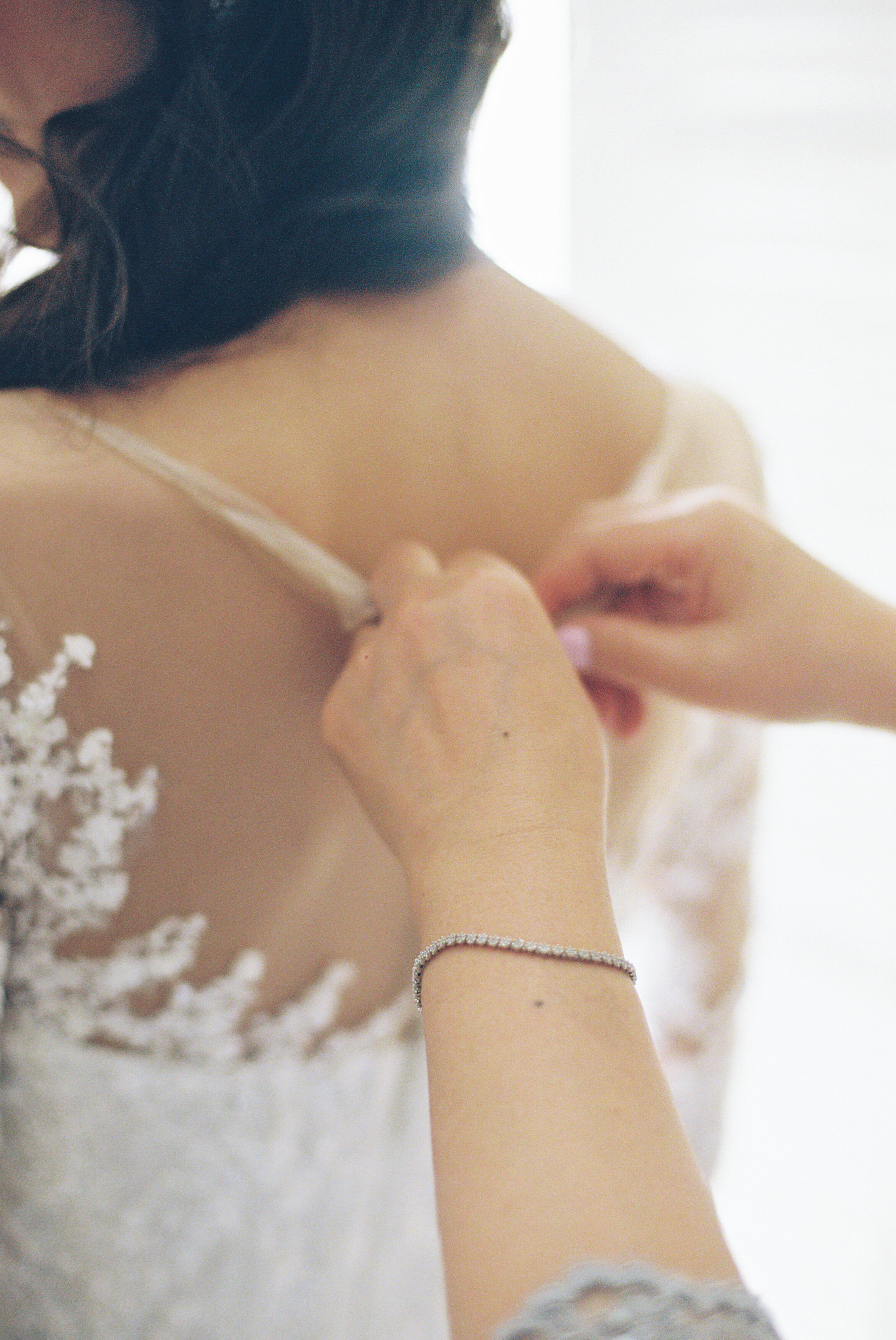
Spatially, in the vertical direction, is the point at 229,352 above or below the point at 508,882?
above

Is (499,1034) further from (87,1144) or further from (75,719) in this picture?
(87,1144)

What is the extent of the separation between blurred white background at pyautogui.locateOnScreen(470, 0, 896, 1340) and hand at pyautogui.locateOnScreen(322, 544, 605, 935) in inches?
33.9

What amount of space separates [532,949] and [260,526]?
0.90ft

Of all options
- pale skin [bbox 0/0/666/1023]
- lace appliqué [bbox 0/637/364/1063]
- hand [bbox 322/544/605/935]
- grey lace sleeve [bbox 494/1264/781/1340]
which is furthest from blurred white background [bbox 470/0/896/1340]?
grey lace sleeve [bbox 494/1264/781/1340]

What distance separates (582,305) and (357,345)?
1208 mm

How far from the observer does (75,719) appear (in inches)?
20.3

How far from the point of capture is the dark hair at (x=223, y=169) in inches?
20.1

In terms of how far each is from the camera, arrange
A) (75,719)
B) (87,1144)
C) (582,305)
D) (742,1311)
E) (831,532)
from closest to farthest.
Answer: (742,1311), (75,719), (87,1144), (831,532), (582,305)

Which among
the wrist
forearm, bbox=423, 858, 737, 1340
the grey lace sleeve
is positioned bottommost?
the grey lace sleeve

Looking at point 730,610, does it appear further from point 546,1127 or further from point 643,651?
point 546,1127

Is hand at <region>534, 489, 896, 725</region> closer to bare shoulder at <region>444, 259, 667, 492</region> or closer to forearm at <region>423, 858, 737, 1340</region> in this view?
bare shoulder at <region>444, 259, 667, 492</region>

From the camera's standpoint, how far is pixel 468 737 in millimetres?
490

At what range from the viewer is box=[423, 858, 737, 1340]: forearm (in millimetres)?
340

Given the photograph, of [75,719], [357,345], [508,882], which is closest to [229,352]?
[357,345]
